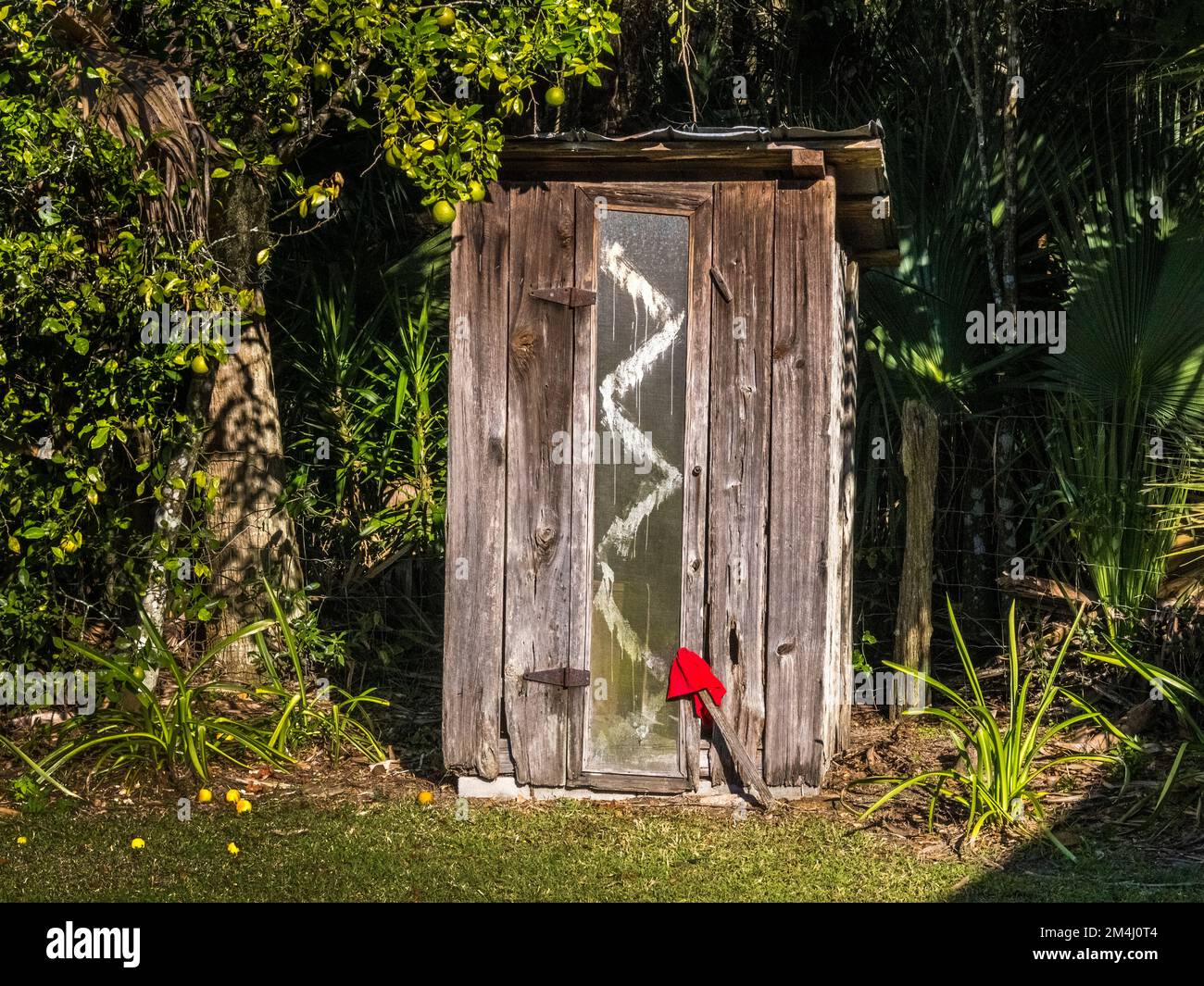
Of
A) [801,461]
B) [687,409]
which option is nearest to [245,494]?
[687,409]

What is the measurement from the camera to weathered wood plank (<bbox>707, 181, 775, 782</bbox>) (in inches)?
207

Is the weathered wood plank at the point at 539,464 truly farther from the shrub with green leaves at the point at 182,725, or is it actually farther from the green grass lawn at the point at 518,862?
the shrub with green leaves at the point at 182,725

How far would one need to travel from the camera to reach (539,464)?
5.32 meters

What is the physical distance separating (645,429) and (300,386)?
3.25m

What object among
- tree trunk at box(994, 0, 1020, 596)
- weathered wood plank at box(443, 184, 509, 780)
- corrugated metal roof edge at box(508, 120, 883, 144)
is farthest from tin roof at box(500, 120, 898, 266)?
tree trunk at box(994, 0, 1020, 596)

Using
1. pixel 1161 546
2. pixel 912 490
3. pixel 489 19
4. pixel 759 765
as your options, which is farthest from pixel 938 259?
A: pixel 759 765

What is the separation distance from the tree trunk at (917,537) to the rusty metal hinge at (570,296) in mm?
2514

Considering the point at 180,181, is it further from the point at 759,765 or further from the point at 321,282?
the point at 759,765

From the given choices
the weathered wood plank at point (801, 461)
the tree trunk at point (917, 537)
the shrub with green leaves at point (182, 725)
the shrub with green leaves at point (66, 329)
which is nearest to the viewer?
the weathered wood plank at point (801, 461)

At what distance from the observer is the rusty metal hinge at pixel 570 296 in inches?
207

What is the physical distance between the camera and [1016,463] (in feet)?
25.6

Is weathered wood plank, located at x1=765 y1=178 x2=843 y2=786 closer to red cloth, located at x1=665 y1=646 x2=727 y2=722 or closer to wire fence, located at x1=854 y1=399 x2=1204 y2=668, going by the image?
red cloth, located at x1=665 y1=646 x2=727 y2=722

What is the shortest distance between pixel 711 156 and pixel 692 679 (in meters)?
2.00

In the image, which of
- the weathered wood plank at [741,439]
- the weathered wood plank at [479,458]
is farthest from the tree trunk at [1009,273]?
the weathered wood plank at [479,458]
